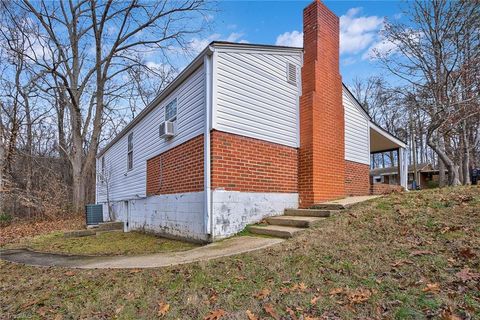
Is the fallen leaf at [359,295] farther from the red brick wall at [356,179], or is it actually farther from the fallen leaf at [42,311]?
the red brick wall at [356,179]

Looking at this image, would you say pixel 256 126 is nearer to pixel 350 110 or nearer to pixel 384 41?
pixel 350 110

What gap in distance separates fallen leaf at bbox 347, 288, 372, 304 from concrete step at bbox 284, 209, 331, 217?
342cm

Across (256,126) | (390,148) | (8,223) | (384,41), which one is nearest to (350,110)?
(256,126)

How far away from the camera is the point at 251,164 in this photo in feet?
22.8

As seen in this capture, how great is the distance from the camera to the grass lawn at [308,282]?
2834 millimetres

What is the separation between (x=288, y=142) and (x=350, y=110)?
3582 millimetres

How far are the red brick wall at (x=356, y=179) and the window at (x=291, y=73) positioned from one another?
3.35 meters

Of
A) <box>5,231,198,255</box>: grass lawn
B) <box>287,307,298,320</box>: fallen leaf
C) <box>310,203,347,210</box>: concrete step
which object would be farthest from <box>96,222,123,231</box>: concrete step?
<box>287,307,298,320</box>: fallen leaf

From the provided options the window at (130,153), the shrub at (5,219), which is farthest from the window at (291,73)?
the shrub at (5,219)

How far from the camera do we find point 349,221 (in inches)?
219

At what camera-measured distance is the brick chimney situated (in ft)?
25.4

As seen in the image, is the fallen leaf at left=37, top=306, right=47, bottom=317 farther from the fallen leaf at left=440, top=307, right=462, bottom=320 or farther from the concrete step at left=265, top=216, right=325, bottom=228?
the concrete step at left=265, top=216, right=325, bottom=228

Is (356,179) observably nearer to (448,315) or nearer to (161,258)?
(161,258)

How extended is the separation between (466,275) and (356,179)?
7357 millimetres
